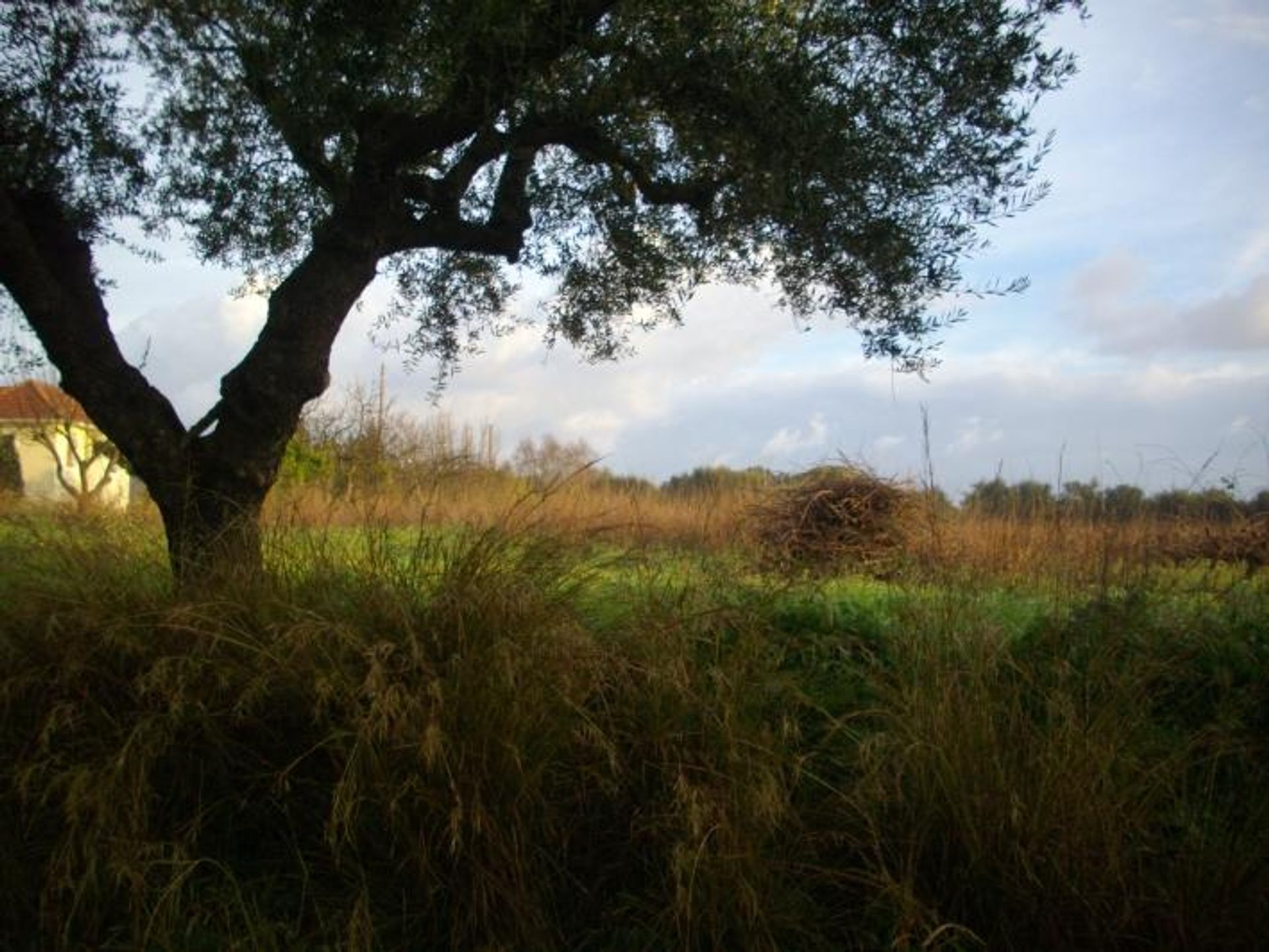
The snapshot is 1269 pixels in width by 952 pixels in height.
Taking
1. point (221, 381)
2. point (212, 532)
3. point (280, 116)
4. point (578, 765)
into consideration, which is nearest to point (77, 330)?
point (221, 381)

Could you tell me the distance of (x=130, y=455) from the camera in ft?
18.1

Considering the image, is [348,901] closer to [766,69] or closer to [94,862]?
[94,862]

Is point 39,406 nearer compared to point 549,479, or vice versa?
point 549,479

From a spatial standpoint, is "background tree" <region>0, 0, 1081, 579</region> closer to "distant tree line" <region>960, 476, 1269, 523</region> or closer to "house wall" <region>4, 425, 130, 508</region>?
"distant tree line" <region>960, 476, 1269, 523</region>

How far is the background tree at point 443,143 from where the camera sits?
15.9ft

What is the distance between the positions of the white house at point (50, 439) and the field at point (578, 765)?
7126mm

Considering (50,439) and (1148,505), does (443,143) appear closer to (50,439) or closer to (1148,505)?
(1148,505)

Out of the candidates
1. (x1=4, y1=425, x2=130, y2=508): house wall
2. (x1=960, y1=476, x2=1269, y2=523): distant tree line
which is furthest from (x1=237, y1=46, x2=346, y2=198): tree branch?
(x1=4, y1=425, x2=130, y2=508): house wall

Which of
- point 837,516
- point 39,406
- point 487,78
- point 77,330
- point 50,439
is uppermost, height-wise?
point 487,78

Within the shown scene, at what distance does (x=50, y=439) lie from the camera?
17.5m

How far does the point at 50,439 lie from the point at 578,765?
16410mm

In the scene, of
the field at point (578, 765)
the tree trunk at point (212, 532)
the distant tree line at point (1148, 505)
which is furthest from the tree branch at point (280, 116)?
the distant tree line at point (1148, 505)

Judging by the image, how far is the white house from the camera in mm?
13383

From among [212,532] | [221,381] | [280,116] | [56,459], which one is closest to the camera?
[280,116]
